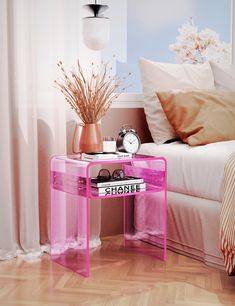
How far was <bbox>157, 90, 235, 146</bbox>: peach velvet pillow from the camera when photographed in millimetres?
3066

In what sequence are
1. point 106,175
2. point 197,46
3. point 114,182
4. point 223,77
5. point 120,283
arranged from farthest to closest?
point 197,46
point 223,77
point 106,175
point 114,182
point 120,283

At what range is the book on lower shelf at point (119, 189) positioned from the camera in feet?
9.00

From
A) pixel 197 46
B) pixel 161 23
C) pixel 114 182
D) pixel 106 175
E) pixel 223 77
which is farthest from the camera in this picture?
pixel 197 46

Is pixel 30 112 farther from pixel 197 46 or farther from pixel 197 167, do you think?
pixel 197 46

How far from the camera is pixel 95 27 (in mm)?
2980

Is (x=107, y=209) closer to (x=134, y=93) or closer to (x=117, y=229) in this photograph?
(x=117, y=229)

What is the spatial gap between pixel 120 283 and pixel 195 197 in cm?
65

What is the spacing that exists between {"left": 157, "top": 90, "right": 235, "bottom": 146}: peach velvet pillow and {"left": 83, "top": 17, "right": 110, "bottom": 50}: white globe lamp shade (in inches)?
18.5

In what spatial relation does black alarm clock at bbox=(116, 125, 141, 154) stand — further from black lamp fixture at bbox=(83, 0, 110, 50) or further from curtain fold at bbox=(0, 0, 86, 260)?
black lamp fixture at bbox=(83, 0, 110, 50)

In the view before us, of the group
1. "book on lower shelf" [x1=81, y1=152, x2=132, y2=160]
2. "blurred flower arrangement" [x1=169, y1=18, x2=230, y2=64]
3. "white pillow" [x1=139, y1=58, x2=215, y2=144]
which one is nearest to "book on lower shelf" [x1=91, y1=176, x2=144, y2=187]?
"book on lower shelf" [x1=81, y1=152, x2=132, y2=160]

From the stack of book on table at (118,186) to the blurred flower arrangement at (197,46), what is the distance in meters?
1.28

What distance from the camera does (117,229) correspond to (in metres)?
3.49

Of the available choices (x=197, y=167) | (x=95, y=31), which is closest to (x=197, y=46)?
(x=95, y=31)

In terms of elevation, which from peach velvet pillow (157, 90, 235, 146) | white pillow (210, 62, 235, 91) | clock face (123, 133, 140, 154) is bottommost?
clock face (123, 133, 140, 154)
